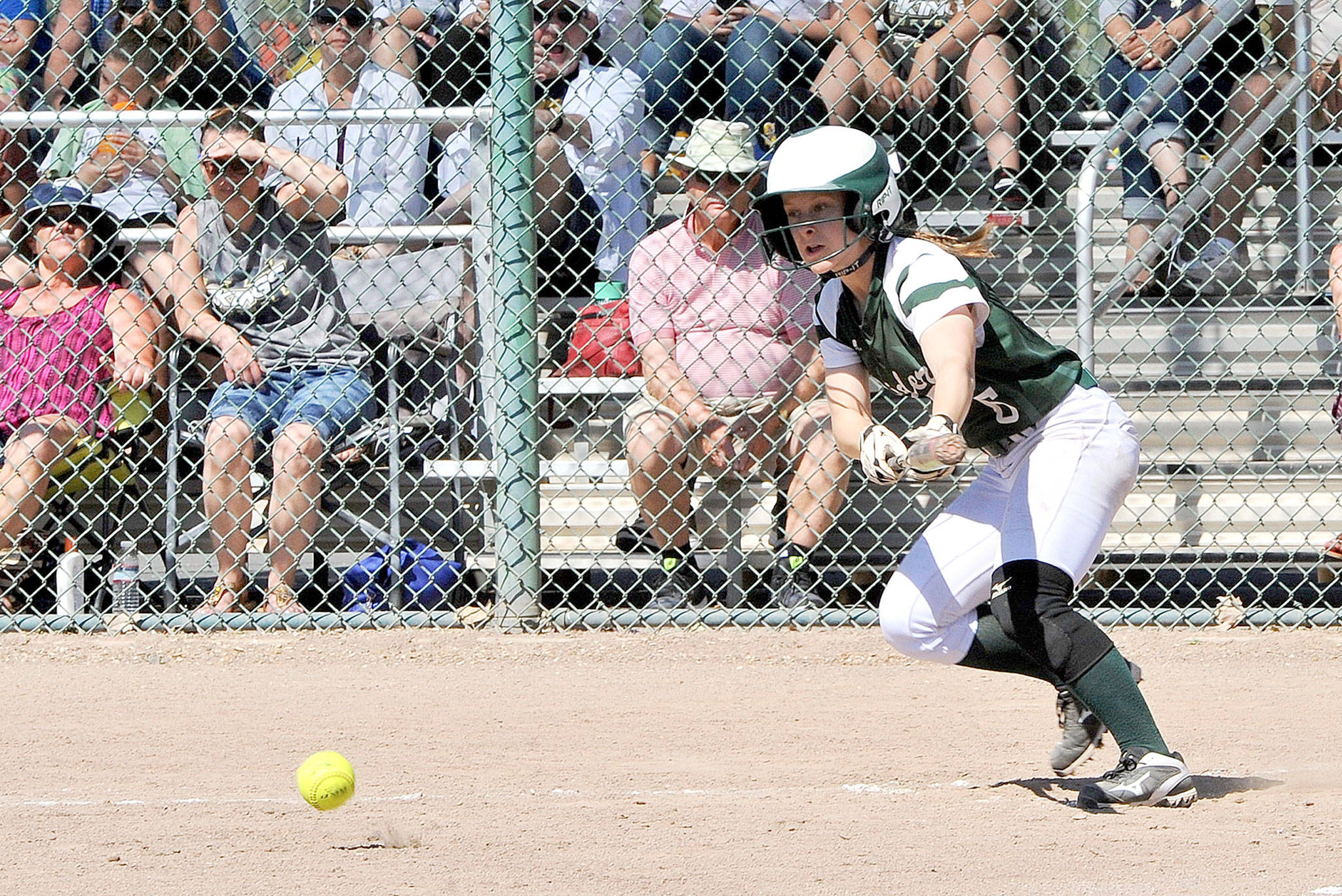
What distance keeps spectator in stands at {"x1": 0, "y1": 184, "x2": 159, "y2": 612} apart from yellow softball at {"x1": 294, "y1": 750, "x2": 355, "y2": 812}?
2900 mm

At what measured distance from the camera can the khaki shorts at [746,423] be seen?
5883 mm

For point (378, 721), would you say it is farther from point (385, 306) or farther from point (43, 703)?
point (385, 306)

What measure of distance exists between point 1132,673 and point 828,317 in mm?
1113

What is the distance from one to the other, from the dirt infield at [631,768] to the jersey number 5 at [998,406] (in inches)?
35.6

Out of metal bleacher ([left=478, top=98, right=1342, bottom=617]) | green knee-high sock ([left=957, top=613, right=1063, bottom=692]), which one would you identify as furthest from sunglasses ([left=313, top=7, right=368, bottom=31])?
green knee-high sock ([left=957, top=613, right=1063, bottom=692])

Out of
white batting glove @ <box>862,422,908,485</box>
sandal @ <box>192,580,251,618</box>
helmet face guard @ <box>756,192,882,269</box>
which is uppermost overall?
helmet face guard @ <box>756,192,882,269</box>

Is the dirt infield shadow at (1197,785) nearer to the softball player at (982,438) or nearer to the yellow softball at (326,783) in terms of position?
the softball player at (982,438)

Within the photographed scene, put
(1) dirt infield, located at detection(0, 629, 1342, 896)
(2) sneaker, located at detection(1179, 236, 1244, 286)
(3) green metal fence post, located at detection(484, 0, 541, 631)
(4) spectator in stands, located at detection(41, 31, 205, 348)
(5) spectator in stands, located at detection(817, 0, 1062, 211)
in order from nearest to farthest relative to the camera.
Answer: (1) dirt infield, located at detection(0, 629, 1342, 896) < (3) green metal fence post, located at detection(484, 0, 541, 631) < (4) spectator in stands, located at detection(41, 31, 205, 348) < (5) spectator in stands, located at detection(817, 0, 1062, 211) < (2) sneaker, located at detection(1179, 236, 1244, 286)

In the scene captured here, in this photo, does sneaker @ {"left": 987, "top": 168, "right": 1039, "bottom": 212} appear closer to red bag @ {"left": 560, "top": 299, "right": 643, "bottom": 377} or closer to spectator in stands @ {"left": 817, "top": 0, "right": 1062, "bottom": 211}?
spectator in stands @ {"left": 817, "top": 0, "right": 1062, "bottom": 211}

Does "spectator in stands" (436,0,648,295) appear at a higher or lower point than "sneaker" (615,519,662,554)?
higher

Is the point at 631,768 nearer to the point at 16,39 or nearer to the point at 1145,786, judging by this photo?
the point at 1145,786

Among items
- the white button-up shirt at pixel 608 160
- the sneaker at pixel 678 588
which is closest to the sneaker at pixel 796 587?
the sneaker at pixel 678 588

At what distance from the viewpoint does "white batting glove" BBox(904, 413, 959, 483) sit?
312cm

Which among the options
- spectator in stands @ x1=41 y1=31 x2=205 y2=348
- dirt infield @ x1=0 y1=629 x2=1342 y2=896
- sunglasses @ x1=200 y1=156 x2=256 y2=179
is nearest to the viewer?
dirt infield @ x1=0 y1=629 x2=1342 y2=896
